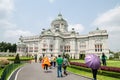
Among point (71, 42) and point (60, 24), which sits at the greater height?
point (60, 24)

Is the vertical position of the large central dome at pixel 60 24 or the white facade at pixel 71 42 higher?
the large central dome at pixel 60 24

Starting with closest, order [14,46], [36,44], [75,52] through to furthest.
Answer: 1. [75,52]
2. [36,44]
3. [14,46]

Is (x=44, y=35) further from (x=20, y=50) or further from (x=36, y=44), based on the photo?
(x=20, y=50)

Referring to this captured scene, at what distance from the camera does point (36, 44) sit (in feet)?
356

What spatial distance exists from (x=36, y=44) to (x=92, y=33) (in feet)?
114

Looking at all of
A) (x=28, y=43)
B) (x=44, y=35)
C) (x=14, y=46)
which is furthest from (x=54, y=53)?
(x=14, y=46)

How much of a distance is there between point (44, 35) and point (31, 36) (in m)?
23.0

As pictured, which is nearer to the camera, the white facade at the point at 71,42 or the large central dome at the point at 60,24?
the white facade at the point at 71,42

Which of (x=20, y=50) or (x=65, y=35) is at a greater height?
(x=65, y=35)

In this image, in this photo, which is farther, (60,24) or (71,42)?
(60,24)

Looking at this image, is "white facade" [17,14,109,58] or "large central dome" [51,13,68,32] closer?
"white facade" [17,14,109,58]

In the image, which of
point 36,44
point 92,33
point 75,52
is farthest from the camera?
point 36,44

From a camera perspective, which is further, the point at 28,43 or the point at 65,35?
the point at 28,43

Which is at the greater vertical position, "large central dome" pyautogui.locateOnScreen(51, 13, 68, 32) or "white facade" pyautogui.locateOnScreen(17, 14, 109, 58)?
"large central dome" pyautogui.locateOnScreen(51, 13, 68, 32)
